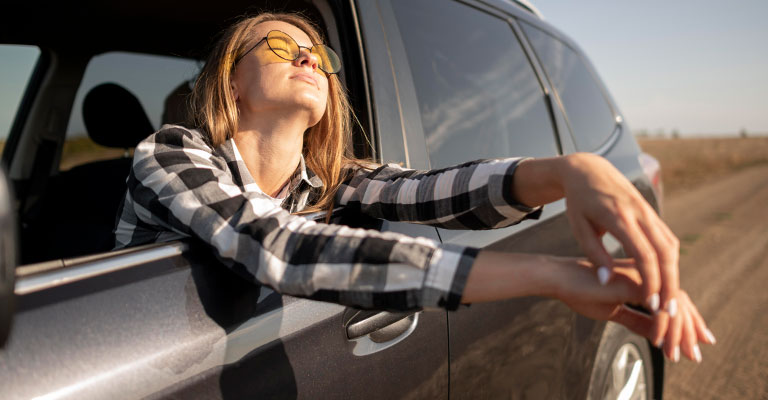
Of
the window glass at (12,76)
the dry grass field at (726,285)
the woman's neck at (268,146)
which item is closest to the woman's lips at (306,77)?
the woman's neck at (268,146)

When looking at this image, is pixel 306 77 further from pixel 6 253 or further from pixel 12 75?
pixel 12 75

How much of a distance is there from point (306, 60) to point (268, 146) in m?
0.25

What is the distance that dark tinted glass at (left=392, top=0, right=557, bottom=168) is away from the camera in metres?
1.71

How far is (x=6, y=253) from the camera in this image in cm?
50

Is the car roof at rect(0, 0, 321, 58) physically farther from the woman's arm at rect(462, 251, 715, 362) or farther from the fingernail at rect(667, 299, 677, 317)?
the fingernail at rect(667, 299, 677, 317)

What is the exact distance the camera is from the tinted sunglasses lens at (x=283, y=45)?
1449 mm

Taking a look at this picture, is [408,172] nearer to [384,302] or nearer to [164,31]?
[384,302]

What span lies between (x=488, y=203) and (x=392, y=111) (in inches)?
18.8

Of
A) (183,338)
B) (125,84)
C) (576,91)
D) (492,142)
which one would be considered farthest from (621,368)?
(125,84)

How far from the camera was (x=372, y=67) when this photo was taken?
1.54 metres

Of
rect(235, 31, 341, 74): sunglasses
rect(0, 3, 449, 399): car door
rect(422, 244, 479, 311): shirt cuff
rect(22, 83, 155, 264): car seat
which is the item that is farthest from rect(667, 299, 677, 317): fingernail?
rect(22, 83, 155, 264): car seat

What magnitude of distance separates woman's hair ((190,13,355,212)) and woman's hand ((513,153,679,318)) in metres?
0.67

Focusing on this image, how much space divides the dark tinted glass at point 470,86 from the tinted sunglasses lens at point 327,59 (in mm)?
262

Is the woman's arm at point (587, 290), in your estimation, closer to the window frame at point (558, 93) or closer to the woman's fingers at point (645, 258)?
the woman's fingers at point (645, 258)
